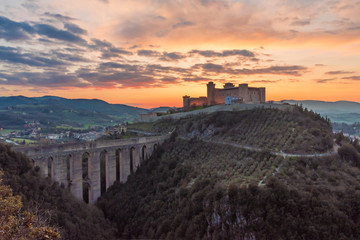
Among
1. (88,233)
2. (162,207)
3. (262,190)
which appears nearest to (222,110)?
A: (162,207)

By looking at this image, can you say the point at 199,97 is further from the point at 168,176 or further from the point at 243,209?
the point at 243,209

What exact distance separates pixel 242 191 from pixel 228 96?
39026 millimetres

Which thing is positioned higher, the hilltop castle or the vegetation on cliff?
the hilltop castle

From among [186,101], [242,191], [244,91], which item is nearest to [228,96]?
[244,91]

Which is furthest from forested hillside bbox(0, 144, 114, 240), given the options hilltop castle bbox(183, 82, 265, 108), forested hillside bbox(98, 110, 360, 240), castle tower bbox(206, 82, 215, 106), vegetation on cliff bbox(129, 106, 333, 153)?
castle tower bbox(206, 82, 215, 106)

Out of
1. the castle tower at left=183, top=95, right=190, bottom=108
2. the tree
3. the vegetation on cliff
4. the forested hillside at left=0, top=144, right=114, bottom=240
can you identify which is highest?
the castle tower at left=183, top=95, right=190, bottom=108

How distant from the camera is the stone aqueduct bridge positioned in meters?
29.7

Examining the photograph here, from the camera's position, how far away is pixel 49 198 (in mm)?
24625

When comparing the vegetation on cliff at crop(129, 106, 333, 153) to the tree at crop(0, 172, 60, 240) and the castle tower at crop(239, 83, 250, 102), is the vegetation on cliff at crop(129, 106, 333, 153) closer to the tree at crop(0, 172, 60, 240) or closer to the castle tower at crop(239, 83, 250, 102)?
the castle tower at crop(239, 83, 250, 102)

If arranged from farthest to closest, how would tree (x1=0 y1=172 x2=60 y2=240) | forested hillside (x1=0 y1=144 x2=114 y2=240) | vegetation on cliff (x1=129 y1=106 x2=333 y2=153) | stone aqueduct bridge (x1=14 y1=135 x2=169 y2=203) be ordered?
vegetation on cliff (x1=129 y1=106 x2=333 y2=153) < stone aqueduct bridge (x1=14 y1=135 x2=169 y2=203) < forested hillside (x1=0 y1=144 x2=114 y2=240) < tree (x1=0 y1=172 x2=60 y2=240)

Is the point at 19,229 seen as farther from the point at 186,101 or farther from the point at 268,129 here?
the point at 186,101

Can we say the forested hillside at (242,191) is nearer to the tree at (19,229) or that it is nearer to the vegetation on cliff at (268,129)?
the vegetation on cliff at (268,129)

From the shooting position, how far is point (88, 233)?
25.0m

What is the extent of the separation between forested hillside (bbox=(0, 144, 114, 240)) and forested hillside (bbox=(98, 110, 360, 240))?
6.25m
